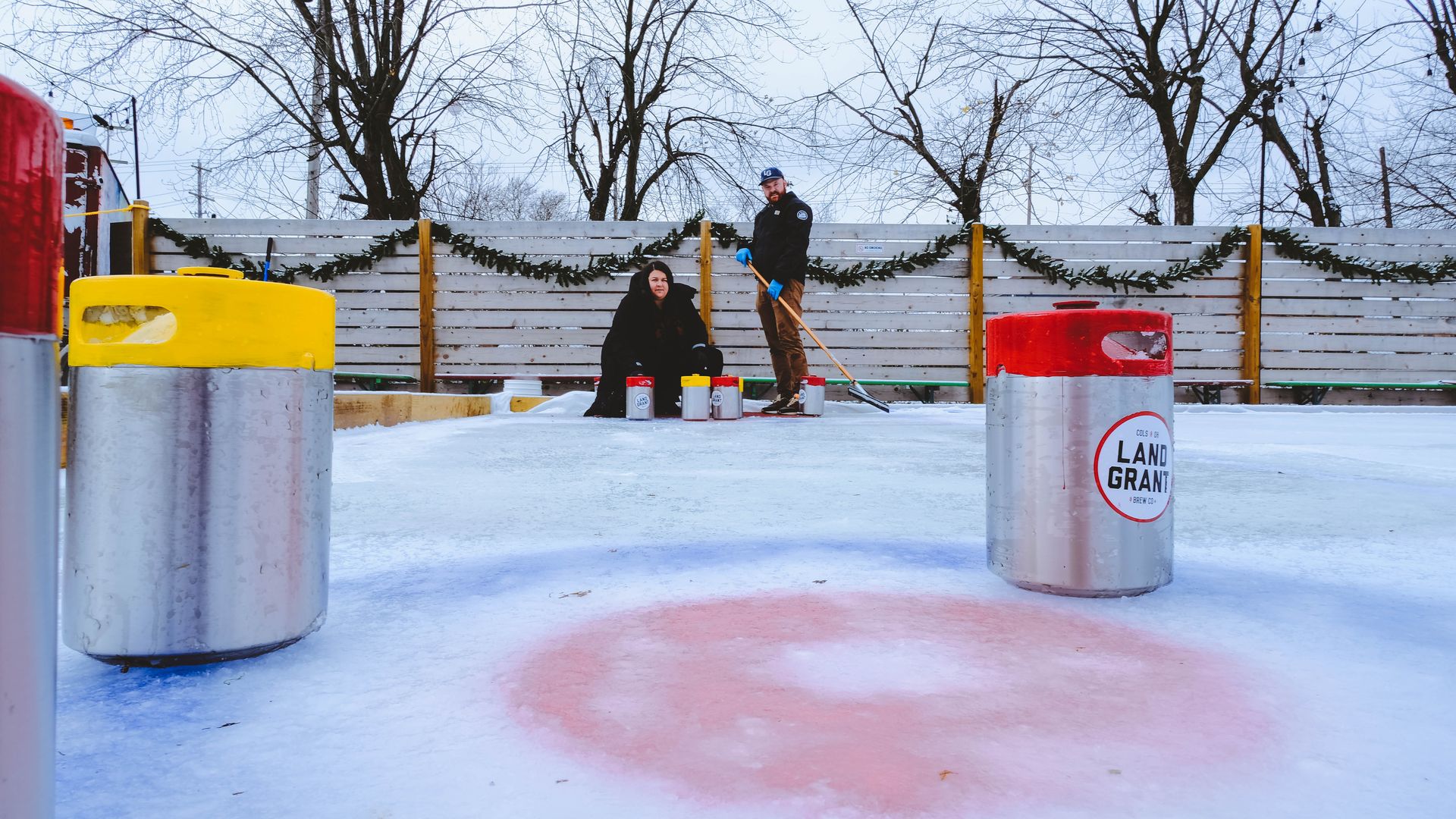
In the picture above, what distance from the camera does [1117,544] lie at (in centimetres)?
123

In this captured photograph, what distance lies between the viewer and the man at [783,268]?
19.7ft

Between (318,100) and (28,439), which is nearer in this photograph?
(28,439)

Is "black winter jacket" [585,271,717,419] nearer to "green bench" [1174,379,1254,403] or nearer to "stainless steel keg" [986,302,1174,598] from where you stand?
"stainless steel keg" [986,302,1174,598]

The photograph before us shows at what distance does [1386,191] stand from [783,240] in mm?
14214

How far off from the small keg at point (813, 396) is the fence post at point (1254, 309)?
207 inches

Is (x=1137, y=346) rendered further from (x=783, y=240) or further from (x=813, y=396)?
(x=783, y=240)

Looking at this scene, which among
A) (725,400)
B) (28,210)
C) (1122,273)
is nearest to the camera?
(28,210)

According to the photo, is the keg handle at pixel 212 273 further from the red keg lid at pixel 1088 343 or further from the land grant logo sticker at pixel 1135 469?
the land grant logo sticker at pixel 1135 469

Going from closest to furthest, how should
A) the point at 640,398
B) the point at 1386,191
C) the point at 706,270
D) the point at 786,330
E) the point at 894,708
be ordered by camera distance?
the point at 894,708, the point at 640,398, the point at 786,330, the point at 706,270, the point at 1386,191

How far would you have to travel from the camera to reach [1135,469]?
1.24 metres

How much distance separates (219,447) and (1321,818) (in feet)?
3.58

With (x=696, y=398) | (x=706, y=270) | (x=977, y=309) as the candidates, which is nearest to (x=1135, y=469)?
(x=696, y=398)

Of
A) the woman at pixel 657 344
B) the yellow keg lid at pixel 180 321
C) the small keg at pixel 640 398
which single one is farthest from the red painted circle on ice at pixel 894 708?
the woman at pixel 657 344

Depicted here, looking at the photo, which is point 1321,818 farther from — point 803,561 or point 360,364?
point 360,364
